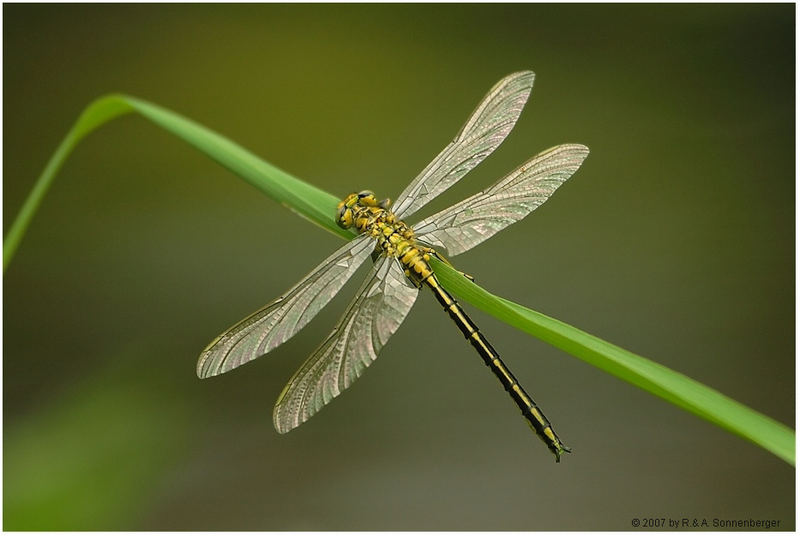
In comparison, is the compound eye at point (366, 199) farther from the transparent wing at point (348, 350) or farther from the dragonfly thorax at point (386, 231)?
the transparent wing at point (348, 350)

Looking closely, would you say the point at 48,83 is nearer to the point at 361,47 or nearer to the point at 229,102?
the point at 229,102

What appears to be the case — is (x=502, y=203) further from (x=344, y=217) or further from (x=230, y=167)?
(x=230, y=167)

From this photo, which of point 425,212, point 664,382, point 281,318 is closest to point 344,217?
point 281,318

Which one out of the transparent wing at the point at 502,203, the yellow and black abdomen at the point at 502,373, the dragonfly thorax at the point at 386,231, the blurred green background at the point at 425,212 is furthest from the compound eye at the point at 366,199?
the blurred green background at the point at 425,212

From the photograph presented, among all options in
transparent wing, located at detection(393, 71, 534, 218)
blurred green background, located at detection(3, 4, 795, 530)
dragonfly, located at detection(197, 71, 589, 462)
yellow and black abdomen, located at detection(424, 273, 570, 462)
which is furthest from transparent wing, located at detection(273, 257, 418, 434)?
blurred green background, located at detection(3, 4, 795, 530)

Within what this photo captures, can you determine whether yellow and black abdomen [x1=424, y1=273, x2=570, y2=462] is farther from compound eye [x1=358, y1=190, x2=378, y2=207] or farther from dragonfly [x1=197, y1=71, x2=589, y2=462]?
compound eye [x1=358, y1=190, x2=378, y2=207]
